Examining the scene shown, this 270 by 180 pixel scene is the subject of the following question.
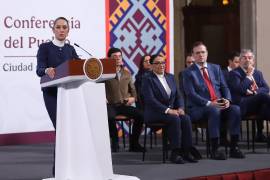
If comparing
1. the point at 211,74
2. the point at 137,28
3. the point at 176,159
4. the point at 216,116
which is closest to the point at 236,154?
the point at 216,116

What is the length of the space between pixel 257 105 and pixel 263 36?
283 cm

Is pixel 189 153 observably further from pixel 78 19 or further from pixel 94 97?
pixel 78 19

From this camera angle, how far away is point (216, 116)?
6.67 metres

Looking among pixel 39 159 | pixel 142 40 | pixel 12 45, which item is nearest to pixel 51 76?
pixel 39 159

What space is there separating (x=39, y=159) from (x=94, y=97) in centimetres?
227

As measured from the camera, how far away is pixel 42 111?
8.62 metres

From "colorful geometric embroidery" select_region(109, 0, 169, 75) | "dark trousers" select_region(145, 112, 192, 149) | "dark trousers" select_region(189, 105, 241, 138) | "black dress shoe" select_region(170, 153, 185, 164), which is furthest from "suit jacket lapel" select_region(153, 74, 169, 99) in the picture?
"colorful geometric embroidery" select_region(109, 0, 169, 75)

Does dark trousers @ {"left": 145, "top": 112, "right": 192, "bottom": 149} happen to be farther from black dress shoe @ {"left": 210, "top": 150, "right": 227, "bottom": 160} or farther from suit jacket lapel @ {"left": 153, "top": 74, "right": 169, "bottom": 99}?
black dress shoe @ {"left": 210, "top": 150, "right": 227, "bottom": 160}

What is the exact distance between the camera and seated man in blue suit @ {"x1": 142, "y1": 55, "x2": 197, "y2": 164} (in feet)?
21.3

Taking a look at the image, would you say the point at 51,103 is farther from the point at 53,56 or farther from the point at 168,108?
the point at 168,108

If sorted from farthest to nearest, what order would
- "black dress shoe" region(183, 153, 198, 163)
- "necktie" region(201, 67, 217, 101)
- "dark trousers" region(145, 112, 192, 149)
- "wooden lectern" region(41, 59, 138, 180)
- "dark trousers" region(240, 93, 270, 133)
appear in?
"dark trousers" region(240, 93, 270, 133)
"necktie" region(201, 67, 217, 101)
"black dress shoe" region(183, 153, 198, 163)
"dark trousers" region(145, 112, 192, 149)
"wooden lectern" region(41, 59, 138, 180)

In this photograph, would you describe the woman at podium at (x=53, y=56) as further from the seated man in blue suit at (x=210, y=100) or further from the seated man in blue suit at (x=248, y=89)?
the seated man in blue suit at (x=248, y=89)

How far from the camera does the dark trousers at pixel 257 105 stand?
7324 mm

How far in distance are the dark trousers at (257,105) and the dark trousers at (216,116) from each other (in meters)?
0.49
